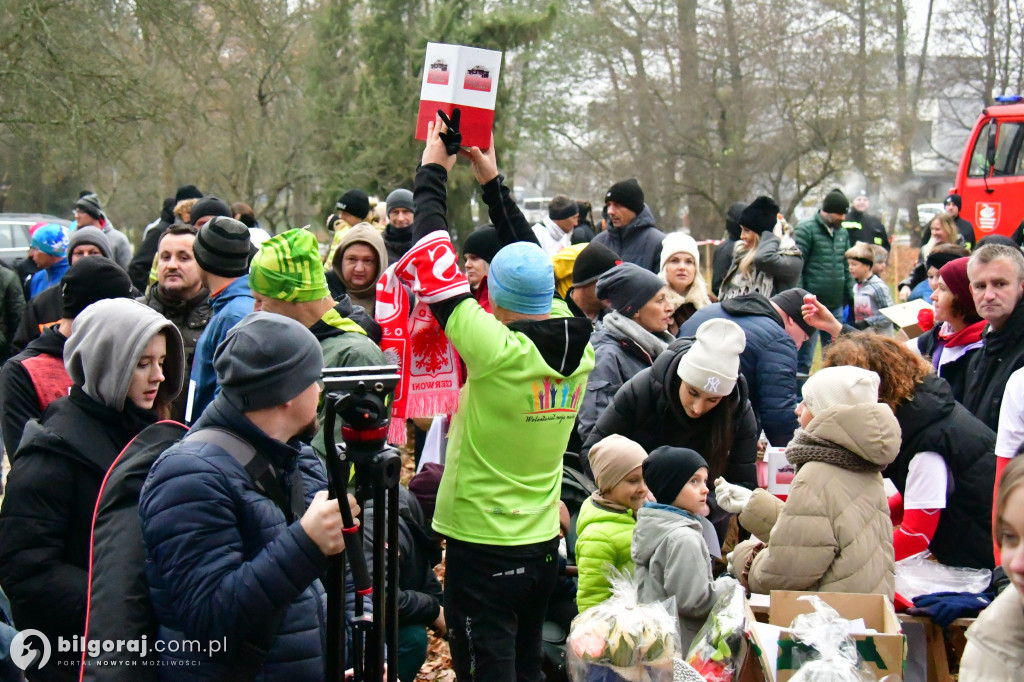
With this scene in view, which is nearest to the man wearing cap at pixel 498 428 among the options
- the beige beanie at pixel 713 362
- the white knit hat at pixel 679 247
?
the beige beanie at pixel 713 362

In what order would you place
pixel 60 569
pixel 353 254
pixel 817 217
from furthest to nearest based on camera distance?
pixel 817 217
pixel 353 254
pixel 60 569

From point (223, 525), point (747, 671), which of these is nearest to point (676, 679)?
point (747, 671)

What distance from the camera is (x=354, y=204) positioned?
8602mm

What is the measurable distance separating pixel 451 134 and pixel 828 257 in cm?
756

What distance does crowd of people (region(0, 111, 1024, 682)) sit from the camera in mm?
2541

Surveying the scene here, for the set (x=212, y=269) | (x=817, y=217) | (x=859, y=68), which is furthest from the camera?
(x=859, y=68)

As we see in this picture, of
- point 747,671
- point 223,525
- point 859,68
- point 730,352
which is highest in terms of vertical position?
point 859,68

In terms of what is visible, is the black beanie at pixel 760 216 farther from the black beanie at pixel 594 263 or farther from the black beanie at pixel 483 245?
the black beanie at pixel 483 245

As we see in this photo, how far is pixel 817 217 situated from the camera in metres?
10.4

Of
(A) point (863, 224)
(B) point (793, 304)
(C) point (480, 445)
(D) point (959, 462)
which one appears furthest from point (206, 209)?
(A) point (863, 224)

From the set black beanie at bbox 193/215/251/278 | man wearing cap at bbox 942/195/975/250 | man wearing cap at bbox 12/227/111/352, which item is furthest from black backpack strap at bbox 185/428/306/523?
man wearing cap at bbox 942/195/975/250

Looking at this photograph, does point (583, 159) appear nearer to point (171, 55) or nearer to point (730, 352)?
point (171, 55)

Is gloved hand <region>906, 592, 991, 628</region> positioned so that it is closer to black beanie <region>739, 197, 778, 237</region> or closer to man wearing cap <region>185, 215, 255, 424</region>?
man wearing cap <region>185, 215, 255, 424</region>

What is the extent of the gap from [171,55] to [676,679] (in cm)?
1197
